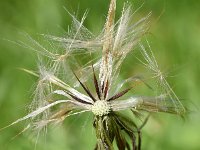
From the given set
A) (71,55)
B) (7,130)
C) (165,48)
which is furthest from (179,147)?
(71,55)

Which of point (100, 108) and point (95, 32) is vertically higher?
point (95, 32)

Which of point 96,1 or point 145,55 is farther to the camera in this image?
point 96,1

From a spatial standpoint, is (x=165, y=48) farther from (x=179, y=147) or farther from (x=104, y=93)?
(x=104, y=93)

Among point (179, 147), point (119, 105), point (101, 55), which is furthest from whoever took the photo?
point (179, 147)

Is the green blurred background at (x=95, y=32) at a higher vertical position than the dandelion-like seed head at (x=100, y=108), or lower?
higher

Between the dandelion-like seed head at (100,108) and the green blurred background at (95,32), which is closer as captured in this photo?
the dandelion-like seed head at (100,108)
